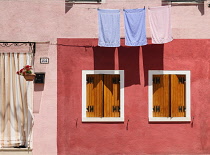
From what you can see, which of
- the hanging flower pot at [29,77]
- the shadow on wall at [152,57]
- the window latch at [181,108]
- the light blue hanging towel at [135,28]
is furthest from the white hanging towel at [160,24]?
the hanging flower pot at [29,77]

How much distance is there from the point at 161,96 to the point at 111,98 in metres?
1.73

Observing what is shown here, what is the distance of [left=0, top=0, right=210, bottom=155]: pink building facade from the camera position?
1405 cm

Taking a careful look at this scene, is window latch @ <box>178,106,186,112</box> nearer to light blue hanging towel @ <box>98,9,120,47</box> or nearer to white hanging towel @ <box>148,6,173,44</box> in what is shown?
white hanging towel @ <box>148,6,173,44</box>

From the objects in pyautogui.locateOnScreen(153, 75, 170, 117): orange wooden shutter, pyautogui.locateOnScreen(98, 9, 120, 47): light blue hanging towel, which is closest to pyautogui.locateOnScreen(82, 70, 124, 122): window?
pyautogui.locateOnScreen(98, 9, 120, 47): light blue hanging towel

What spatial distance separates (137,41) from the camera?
44.7ft

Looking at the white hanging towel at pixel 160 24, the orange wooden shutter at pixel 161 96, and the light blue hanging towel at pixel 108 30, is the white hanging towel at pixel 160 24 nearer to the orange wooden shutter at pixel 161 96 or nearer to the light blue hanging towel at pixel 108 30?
the light blue hanging towel at pixel 108 30

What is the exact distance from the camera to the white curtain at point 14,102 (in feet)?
46.0

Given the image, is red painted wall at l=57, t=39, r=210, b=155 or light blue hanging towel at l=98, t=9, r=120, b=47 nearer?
light blue hanging towel at l=98, t=9, r=120, b=47

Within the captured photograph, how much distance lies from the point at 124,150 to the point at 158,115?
5.51ft

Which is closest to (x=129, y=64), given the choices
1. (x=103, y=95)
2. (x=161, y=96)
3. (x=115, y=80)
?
(x=115, y=80)

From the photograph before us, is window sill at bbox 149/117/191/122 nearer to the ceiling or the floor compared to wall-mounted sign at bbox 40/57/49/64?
nearer to the floor

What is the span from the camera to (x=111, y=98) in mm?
14125

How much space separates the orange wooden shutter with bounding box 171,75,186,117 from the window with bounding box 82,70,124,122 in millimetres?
1770

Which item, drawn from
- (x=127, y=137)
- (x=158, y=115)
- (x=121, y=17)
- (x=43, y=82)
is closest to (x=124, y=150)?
(x=127, y=137)
